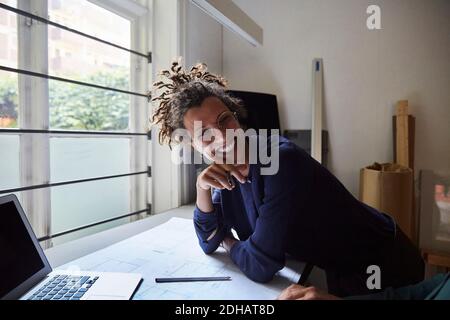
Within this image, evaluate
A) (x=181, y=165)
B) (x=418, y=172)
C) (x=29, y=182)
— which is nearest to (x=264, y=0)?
(x=181, y=165)

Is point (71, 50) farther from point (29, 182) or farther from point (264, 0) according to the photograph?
point (264, 0)

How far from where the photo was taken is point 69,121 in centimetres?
151

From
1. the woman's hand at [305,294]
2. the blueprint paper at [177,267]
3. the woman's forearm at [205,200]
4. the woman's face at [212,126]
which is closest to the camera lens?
the woman's hand at [305,294]

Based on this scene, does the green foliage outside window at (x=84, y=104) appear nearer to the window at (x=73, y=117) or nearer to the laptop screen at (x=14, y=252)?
the window at (x=73, y=117)

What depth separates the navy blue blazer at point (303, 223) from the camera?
0.83 m

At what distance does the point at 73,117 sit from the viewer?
1527 mm

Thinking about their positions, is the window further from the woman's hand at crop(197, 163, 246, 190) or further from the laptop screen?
the woman's hand at crop(197, 163, 246, 190)

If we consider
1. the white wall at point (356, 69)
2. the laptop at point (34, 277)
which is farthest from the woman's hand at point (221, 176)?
the white wall at point (356, 69)

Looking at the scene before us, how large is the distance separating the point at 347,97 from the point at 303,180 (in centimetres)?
150

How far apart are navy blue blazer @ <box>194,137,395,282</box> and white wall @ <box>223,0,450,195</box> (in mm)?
1222

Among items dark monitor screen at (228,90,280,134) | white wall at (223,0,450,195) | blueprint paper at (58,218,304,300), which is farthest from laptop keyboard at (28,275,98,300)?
white wall at (223,0,450,195)

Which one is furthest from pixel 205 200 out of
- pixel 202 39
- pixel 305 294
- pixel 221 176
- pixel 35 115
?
pixel 202 39

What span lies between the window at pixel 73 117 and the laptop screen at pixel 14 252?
50 cm
